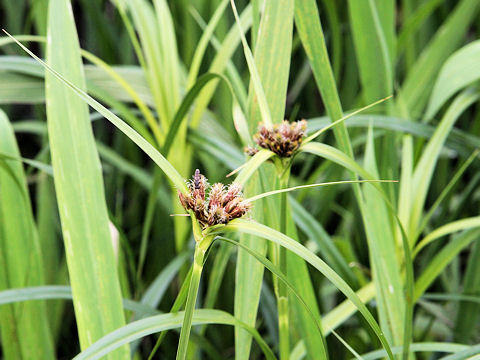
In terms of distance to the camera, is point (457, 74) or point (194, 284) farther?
point (457, 74)

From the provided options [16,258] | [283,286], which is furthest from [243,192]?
[16,258]

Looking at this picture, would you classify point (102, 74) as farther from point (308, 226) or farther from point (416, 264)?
point (416, 264)

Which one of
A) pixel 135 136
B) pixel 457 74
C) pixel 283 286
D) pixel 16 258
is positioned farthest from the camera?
pixel 457 74

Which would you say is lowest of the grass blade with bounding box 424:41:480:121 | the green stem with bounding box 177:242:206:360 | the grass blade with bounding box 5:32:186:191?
the green stem with bounding box 177:242:206:360

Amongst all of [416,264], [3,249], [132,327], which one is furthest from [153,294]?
[416,264]

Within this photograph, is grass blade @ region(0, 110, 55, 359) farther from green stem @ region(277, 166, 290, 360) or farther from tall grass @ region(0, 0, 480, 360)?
green stem @ region(277, 166, 290, 360)

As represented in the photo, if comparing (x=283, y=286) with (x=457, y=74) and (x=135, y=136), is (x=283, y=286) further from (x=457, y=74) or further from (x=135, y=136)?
(x=457, y=74)

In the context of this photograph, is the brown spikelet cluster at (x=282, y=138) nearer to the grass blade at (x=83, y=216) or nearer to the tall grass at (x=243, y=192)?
the tall grass at (x=243, y=192)

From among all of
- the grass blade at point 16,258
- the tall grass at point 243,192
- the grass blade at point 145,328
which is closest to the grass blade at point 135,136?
the tall grass at point 243,192

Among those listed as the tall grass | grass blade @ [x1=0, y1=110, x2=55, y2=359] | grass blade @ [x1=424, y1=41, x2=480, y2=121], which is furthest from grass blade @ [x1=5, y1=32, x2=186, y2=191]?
grass blade @ [x1=424, y1=41, x2=480, y2=121]
